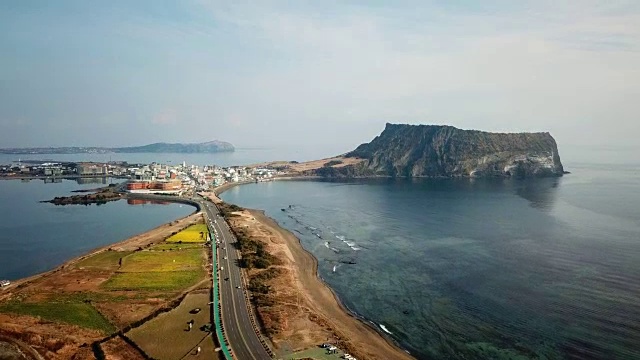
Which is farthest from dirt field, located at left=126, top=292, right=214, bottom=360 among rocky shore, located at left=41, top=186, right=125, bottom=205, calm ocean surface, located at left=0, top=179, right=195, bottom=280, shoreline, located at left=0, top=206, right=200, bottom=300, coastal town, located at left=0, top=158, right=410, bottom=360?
rocky shore, located at left=41, top=186, right=125, bottom=205

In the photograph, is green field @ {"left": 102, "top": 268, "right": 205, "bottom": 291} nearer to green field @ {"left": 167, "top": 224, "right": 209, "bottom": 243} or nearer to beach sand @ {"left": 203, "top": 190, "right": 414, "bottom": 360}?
beach sand @ {"left": 203, "top": 190, "right": 414, "bottom": 360}

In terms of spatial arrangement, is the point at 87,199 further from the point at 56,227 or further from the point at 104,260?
the point at 104,260

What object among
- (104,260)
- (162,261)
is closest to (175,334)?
(162,261)

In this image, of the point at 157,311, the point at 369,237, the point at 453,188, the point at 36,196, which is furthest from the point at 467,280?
the point at 36,196

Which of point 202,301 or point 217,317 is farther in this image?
point 202,301

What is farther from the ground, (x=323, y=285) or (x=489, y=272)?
(x=489, y=272)

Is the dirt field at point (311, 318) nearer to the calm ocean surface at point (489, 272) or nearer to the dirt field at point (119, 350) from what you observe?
the calm ocean surface at point (489, 272)

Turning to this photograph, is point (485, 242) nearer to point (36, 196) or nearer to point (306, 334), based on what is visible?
point (306, 334)
